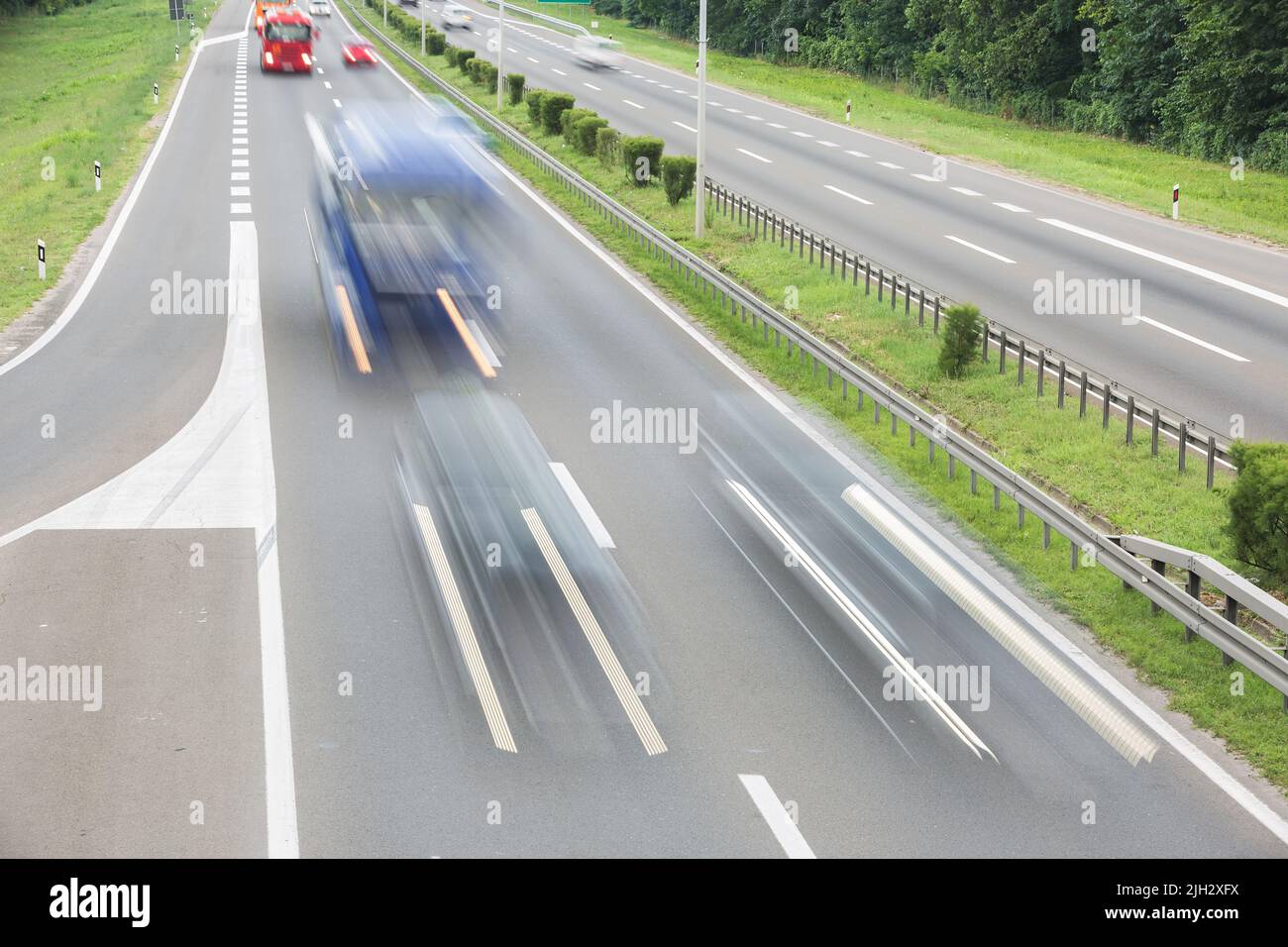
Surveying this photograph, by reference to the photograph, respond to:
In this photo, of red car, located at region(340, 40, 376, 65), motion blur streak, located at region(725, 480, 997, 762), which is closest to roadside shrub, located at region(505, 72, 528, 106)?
red car, located at region(340, 40, 376, 65)

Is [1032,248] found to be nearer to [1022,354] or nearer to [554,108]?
[1022,354]

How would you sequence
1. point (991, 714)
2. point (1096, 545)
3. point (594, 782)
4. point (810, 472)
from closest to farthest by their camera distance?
point (594, 782) → point (991, 714) → point (1096, 545) → point (810, 472)

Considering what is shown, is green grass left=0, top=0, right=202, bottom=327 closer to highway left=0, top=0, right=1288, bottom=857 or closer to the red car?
the red car

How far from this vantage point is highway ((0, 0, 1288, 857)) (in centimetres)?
910

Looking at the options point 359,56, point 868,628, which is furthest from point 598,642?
point 359,56

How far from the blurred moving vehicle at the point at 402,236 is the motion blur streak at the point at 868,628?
24.2ft

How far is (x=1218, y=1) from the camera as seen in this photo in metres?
43.5

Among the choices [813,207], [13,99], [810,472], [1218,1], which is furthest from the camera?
[13,99]

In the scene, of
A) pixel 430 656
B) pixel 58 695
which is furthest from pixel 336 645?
pixel 58 695

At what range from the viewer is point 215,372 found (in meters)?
20.4
